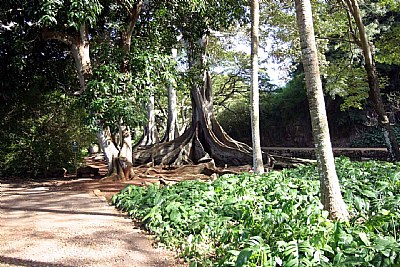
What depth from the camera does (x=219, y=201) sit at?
4875 millimetres

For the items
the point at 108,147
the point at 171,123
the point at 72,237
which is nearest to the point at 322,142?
the point at 72,237

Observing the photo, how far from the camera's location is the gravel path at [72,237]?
3.62 m

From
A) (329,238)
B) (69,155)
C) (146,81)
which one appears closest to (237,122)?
(69,155)

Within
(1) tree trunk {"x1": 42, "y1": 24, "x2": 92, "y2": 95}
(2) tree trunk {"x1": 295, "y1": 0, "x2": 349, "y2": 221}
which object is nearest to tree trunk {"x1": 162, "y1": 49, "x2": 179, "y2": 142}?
(1) tree trunk {"x1": 42, "y1": 24, "x2": 92, "y2": 95}

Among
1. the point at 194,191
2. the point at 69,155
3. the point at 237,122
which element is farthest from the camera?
the point at 237,122

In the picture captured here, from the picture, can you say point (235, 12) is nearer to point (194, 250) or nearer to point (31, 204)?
point (31, 204)

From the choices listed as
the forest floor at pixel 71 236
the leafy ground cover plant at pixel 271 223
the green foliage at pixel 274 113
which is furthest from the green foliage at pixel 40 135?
the green foliage at pixel 274 113

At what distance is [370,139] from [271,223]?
58.4ft

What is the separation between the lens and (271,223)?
128 inches

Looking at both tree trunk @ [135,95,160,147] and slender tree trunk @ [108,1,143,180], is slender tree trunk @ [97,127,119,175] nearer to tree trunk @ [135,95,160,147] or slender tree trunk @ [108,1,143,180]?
slender tree trunk @ [108,1,143,180]

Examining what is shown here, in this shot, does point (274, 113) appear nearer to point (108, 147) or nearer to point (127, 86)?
point (108, 147)

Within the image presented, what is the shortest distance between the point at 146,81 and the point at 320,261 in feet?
22.4

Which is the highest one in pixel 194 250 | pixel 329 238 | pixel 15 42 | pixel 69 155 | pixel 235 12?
pixel 235 12

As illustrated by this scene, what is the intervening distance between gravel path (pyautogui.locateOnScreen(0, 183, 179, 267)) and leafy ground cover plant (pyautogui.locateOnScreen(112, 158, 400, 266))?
306 millimetres
